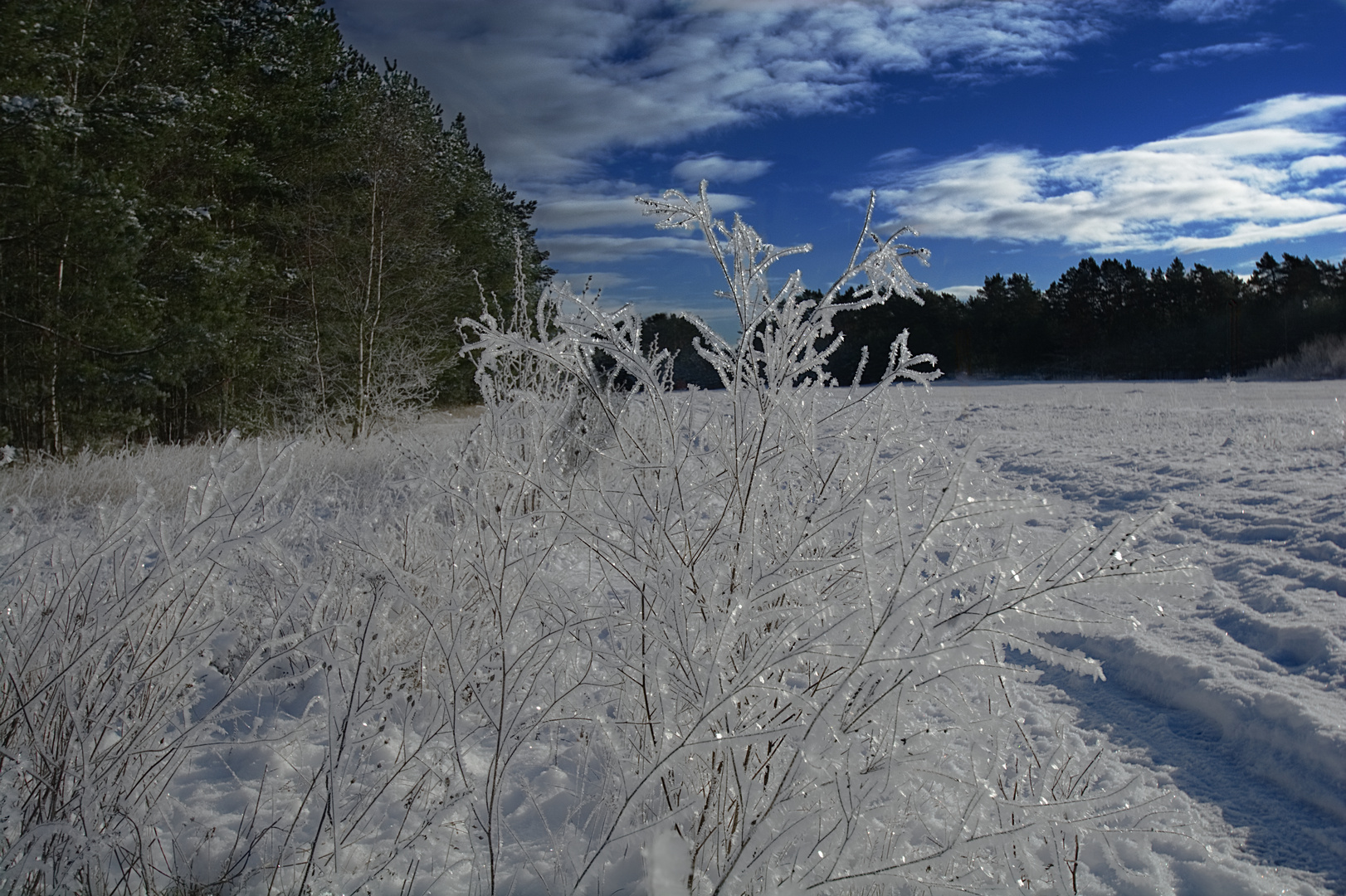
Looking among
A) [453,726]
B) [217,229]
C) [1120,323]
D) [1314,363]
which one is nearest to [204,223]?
[217,229]

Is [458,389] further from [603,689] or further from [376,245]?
[603,689]

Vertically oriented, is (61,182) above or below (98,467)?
above

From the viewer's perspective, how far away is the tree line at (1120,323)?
32.9 m

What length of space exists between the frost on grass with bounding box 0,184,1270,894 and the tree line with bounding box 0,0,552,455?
5081 mm

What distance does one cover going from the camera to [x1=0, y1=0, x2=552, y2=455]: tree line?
9508 millimetres

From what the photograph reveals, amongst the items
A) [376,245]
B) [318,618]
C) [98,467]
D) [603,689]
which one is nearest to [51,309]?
[98,467]

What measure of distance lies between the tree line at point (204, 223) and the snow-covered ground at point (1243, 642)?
19.1ft

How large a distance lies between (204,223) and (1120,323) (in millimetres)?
40006

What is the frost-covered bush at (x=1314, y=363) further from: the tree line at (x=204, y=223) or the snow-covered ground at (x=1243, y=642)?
the tree line at (x=204, y=223)

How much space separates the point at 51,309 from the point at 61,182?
6.90ft

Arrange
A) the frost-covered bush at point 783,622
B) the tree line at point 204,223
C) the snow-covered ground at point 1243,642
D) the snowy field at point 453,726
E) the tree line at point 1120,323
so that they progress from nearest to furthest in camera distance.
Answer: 1. the frost-covered bush at point 783,622
2. the snowy field at point 453,726
3. the snow-covered ground at point 1243,642
4. the tree line at point 204,223
5. the tree line at point 1120,323

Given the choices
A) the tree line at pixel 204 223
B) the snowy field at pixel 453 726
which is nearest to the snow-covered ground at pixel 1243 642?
the snowy field at pixel 453 726

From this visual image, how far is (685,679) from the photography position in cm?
173

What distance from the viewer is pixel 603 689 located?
2.65 meters
